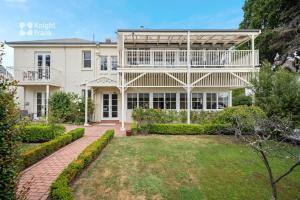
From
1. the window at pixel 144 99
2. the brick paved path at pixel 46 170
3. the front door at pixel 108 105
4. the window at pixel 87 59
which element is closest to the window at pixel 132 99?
the window at pixel 144 99

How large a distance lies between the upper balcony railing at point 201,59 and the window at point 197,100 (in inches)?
→ 104

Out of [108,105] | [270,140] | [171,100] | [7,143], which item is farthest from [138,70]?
[7,143]

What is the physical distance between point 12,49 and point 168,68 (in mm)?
13853

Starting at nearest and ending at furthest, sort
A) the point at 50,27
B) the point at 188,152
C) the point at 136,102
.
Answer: the point at 188,152 < the point at 136,102 < the point at 50,27

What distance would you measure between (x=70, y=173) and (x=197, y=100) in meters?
14.5

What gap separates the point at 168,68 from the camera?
16719 millimetres

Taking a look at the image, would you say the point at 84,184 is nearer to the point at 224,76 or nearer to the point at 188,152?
the point at 188,152

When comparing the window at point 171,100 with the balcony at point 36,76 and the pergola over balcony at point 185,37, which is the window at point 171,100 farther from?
the balcony at point 36,76

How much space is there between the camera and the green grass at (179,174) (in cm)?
679

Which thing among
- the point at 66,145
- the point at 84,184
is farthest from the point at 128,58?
the point at 84,184

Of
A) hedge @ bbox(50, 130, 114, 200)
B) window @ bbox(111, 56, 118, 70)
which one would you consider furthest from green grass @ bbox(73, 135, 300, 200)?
window @ bbox(111, 56, 118, 70)

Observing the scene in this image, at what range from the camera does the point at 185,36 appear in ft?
58.6

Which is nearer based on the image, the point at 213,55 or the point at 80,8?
the point at 213,55

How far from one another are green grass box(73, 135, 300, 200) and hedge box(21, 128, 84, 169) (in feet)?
6.84
